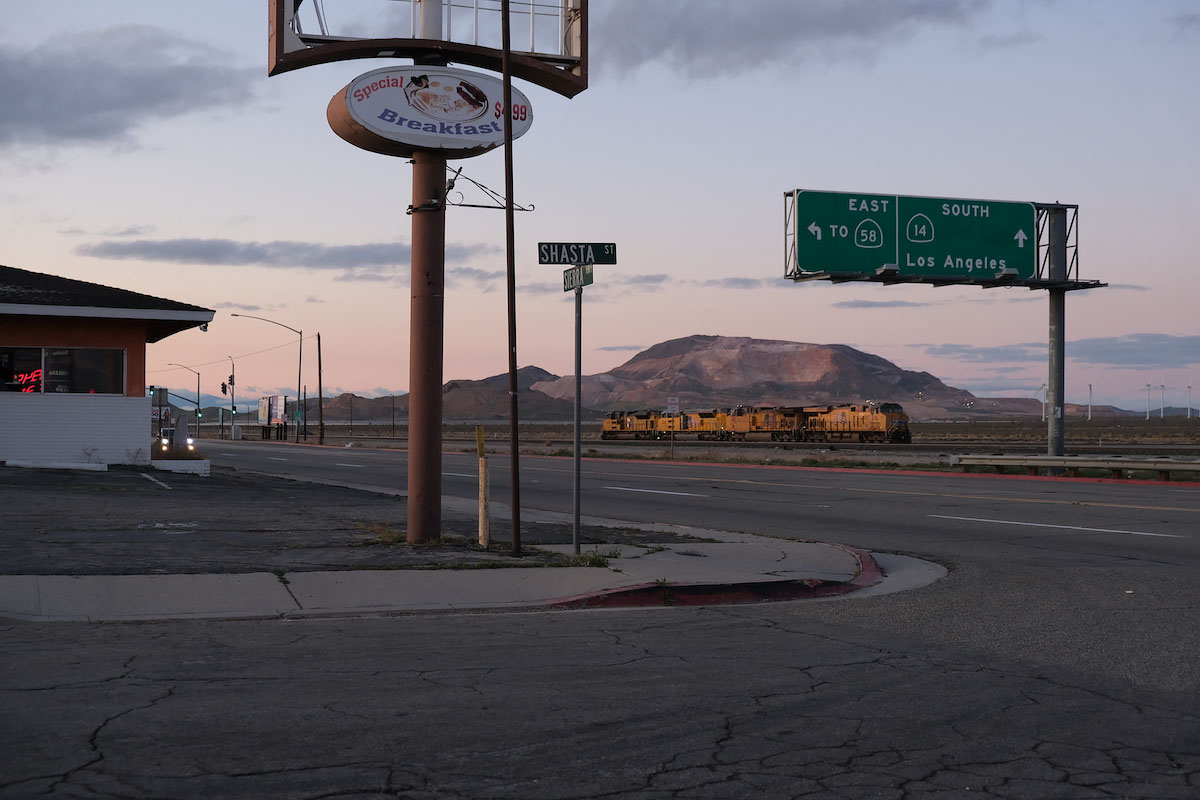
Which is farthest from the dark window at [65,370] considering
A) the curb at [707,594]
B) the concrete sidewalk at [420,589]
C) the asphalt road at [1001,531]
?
the curb at [707,594]

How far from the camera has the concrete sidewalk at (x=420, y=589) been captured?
9148mm

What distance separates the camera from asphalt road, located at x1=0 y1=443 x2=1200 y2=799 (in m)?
5.05

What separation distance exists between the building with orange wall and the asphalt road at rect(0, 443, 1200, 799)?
18.9 meters

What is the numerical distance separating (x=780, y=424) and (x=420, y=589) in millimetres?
64451

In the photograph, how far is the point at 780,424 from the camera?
7325cm

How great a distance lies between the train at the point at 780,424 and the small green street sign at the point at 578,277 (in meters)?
44.8

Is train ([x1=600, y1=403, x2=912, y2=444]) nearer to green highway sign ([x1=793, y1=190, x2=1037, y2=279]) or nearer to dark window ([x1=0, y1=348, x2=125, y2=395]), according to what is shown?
green highway sign ([x1=793, y1=190, x2=1037, y2=279])

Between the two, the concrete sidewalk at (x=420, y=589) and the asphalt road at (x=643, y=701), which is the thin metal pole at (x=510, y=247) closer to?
the concrete sidewalk at (x=420, y=589)

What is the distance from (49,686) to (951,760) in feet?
16.4

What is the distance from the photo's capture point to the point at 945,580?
11.8 m

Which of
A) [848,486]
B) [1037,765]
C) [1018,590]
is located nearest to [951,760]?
[1037,765]

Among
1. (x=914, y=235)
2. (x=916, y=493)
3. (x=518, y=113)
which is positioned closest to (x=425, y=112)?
(x=518, y=113)

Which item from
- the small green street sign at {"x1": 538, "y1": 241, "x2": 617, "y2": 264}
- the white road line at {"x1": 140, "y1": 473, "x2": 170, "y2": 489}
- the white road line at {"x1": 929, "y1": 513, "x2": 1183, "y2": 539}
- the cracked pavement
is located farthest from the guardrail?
the cracked pavement

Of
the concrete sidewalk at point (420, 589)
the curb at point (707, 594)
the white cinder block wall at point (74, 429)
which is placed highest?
the white cinder block wall at point (74, 429)
